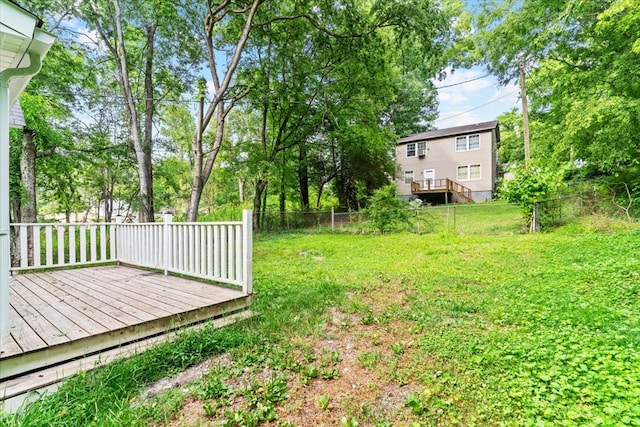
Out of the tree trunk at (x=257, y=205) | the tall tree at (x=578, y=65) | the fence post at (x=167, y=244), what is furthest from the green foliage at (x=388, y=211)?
the fence post at (x=167, y=244)

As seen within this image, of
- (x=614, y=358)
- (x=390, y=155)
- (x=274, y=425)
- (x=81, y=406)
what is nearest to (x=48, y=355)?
(x=81, y=406)

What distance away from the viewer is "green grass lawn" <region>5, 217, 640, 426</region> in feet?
5.43

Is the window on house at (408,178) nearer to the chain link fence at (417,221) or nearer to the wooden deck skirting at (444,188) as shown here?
the wooden deck skirting at (444,188)

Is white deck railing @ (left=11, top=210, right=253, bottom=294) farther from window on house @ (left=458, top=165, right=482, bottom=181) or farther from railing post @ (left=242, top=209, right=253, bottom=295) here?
window on house @ (left=458, top=165, right=482, bottom=181)

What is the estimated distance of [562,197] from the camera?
25.0 feet

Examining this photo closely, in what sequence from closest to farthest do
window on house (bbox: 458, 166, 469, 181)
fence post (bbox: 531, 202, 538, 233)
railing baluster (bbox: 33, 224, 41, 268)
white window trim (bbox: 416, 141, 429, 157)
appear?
railing baluster (bbox: 33, 224, 41, 268), fence post (bbox: 531, 202, 538, 233), window on house (bbox: 458, 166, 469, 181), white window trim (bbox: 416, 141, 429, 157)

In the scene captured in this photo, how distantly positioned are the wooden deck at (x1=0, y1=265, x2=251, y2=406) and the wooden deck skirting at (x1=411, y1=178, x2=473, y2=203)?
62.5 feet

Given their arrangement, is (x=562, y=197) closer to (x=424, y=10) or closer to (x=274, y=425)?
(x=424, y=10)

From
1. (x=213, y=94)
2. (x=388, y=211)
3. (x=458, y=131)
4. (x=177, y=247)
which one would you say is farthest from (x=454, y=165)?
→ (x=177, y=247)

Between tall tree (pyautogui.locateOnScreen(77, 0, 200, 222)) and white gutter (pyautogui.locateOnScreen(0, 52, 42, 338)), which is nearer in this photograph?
white gutter (pyautogui.locateOnScreen(0, 52, 42, 338))

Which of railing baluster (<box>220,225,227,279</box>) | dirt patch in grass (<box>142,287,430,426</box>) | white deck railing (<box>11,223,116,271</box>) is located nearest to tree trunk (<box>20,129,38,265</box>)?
white deck railing (<box>11,223,116,271</box>)

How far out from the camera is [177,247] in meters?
4.02

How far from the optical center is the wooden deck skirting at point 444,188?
19719mm

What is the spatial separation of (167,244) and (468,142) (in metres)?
21.5
